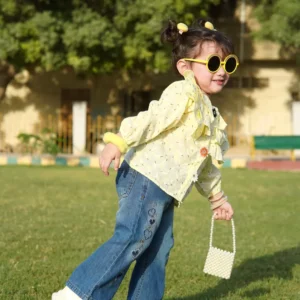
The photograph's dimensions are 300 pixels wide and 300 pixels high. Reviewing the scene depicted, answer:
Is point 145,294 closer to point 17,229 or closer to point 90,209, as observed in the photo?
point 17,229

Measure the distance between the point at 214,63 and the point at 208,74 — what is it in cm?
6

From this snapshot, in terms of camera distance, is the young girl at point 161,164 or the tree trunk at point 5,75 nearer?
the young girl at point 161,164

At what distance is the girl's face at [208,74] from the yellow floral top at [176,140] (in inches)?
2.0

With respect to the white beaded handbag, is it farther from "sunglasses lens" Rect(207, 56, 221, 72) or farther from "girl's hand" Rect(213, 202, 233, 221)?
"sunglasses lens" Rect(207, 56, 221, 72)

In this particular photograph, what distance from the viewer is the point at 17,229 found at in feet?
22.2

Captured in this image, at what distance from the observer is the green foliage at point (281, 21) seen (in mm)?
18203

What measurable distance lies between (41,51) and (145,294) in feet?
50.1

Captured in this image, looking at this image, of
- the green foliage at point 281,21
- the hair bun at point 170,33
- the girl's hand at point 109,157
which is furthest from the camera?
the green foliage at point 281,21

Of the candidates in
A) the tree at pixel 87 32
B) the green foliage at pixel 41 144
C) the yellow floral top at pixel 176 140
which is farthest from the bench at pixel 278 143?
the yellow floral top at pixel 176 140

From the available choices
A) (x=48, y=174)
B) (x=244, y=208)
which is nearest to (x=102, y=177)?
(x=48, y=174)

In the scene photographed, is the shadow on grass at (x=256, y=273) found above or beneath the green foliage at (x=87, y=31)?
beneath

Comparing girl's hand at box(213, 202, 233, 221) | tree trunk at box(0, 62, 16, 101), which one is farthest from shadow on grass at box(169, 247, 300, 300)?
tree trunk at box(0, 62, 16, 101)

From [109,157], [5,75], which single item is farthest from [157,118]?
[5,75]

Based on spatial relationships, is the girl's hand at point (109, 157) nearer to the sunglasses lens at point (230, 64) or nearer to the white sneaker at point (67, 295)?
the white sneaker at point (67, 295)
